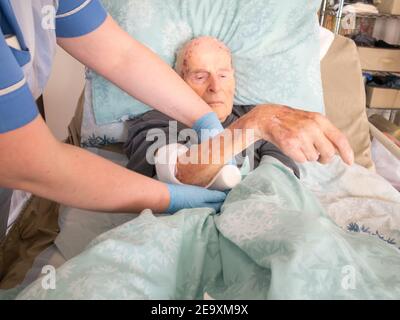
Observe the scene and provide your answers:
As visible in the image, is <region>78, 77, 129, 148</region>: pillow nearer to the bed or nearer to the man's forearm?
the bed

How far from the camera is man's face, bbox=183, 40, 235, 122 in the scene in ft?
4.24

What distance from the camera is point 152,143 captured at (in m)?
1.22

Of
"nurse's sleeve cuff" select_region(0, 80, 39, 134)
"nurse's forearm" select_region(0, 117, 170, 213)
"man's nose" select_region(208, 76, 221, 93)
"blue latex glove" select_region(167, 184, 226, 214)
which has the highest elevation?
"nurse's sleeve cuff" select_region(0, 80, 39, 134)

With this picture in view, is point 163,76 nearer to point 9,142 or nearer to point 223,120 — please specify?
point 223,120

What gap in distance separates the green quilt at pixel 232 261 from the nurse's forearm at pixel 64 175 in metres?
0.05

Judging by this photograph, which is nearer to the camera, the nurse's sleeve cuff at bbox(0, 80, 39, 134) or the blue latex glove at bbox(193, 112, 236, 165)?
the nurse's sleeve cuff at bbox(0, 80, 39, 134)

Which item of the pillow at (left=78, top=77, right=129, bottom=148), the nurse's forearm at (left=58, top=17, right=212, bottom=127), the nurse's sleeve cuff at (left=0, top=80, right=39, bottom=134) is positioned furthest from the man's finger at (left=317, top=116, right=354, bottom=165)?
the pillow at (left=78, top=77, right=129, bottom=148)

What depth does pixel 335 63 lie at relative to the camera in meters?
1.60

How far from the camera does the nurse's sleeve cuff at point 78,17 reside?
836 mm

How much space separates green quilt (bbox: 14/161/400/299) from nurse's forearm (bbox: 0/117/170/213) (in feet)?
0.18

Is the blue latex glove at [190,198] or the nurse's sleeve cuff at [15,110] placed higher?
the nurse's sleeve cuff at [15,110]

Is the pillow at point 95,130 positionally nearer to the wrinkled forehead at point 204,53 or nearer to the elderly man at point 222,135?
the elderly man at point 222,135

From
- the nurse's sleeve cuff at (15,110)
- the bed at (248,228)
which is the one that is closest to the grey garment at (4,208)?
the bed at (248,228)

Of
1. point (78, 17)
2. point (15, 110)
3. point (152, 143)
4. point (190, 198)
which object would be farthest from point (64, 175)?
point (152, 143)
